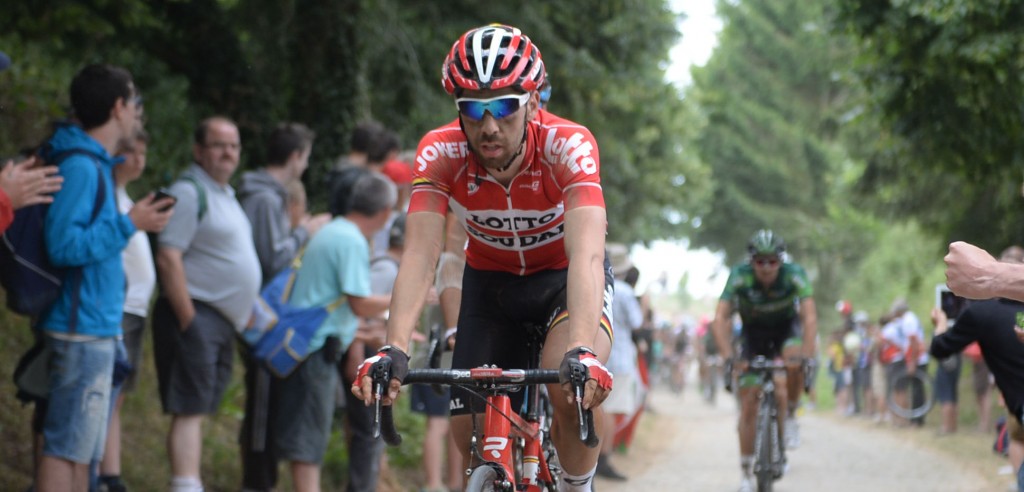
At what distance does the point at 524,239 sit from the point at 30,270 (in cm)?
243

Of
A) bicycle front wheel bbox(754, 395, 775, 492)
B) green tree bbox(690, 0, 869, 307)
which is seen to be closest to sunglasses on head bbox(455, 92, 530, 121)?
bicycle front wheel bbox(754, 395, 775, 492)

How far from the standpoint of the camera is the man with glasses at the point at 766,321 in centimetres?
1141

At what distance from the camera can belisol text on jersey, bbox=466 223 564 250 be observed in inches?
220

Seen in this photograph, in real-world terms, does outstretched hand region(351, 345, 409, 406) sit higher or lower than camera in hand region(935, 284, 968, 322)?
lower

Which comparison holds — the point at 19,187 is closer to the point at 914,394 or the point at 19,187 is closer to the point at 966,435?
the point at 966,435

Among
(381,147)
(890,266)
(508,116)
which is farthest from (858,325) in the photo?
(508,116)

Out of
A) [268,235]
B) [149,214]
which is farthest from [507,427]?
[268,235]

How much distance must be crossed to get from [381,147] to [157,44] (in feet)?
18.6

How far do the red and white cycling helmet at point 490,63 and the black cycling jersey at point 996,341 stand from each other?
3.65 m

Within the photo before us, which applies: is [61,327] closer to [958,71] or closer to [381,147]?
[381,147]

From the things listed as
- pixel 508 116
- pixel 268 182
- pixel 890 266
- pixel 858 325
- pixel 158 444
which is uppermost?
pixel 890 266

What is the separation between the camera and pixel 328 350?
26.0 ft

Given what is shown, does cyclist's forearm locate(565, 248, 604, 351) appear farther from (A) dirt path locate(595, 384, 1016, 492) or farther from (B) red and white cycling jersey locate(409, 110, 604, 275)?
(A) dirt path locate(595, 384, 1016, 492)

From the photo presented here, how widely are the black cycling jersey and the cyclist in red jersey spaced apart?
297cm
